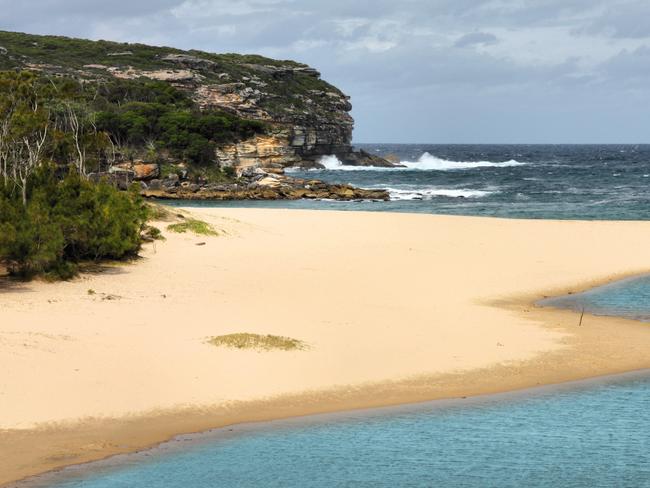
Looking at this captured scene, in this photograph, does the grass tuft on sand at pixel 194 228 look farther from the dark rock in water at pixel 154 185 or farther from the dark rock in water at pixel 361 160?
the dark rock in water at pixel 361 160

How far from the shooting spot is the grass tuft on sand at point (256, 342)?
54.1 ft

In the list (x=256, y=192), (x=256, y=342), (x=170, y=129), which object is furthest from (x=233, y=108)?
(x=256, y=342)

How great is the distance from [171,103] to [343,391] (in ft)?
244

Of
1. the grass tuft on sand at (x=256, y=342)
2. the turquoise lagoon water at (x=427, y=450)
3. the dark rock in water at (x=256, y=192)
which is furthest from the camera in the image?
the dark rock in water at (x=256, y=192)

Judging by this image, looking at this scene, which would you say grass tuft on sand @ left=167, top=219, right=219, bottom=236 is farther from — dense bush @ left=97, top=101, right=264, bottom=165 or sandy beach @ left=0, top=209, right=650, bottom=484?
dense bush @ left=97, top=101, right=264, bottom=165

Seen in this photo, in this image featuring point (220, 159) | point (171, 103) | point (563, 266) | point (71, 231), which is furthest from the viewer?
point (171, 103)

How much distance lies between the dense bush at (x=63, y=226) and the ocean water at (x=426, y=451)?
30.2 feet

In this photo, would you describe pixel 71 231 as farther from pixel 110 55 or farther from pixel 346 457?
pixel 110 55

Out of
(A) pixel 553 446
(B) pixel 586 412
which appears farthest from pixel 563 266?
(A) pixel 553 446

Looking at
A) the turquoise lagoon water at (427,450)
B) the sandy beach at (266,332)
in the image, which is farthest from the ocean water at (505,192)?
the turquoise lagoon water at (427,450)

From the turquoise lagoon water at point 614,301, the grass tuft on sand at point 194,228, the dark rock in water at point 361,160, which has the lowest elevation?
the turquoise lagoon water at point 614,301

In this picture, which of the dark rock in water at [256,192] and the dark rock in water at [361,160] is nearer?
the dark rock in water at [256,192]

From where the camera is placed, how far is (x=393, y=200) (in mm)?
61250

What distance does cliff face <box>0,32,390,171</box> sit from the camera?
9712cm
